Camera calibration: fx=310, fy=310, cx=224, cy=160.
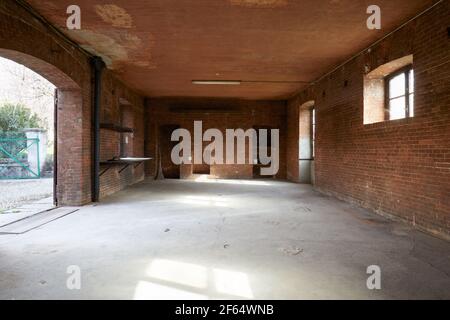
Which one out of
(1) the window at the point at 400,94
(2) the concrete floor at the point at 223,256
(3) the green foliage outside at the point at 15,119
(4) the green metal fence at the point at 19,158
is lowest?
(2) the concrete floor at the point at 223,256

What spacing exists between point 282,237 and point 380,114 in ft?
11.9

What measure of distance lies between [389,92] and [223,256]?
15.4ft

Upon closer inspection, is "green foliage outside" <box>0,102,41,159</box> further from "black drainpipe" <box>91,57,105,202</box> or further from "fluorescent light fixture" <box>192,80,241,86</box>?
"fluorescent light fixture" <box>192,80,241,86</box>

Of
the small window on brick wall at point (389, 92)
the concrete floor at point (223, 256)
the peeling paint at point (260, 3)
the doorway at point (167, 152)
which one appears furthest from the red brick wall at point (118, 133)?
the small window on brick wall at point (389, 92)

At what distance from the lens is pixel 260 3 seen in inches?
159

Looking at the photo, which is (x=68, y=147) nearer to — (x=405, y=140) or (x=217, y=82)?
(x=217, y=82)

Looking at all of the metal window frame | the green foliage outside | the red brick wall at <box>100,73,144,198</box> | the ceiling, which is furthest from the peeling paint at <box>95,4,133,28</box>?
the green foliage outside

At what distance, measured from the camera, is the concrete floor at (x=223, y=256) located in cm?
239

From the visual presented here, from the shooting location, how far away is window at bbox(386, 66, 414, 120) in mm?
5145

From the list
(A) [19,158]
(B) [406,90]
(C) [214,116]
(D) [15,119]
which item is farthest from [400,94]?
(D) [15,119]

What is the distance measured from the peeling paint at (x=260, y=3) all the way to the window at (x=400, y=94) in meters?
2.43

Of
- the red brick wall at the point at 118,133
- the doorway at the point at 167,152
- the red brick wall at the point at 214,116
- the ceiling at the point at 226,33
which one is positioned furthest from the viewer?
the doorway at the point at 167,152

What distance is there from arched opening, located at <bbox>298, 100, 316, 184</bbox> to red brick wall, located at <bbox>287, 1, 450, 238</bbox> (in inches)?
123

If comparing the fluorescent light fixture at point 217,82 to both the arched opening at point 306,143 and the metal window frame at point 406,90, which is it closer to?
the arched opening at point 306,143
